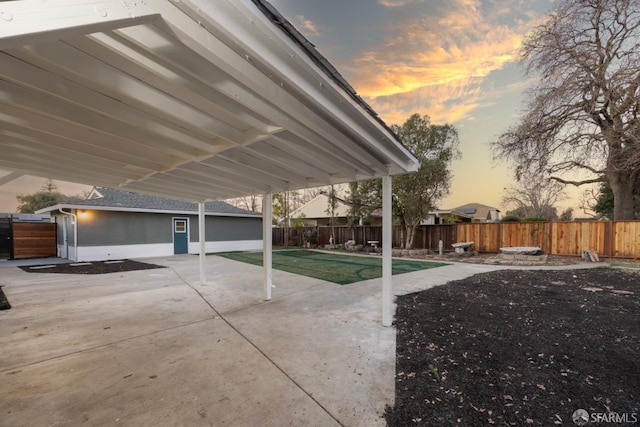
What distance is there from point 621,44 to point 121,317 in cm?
1805

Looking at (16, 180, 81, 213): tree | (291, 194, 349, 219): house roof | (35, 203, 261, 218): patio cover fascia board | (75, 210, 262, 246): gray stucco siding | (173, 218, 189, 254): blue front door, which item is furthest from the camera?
(16, 180, 81, 213): tree

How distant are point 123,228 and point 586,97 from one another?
837 inches

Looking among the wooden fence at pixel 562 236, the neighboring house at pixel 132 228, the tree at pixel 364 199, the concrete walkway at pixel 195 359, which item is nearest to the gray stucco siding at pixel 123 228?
the neighboring house at pixel 132 228

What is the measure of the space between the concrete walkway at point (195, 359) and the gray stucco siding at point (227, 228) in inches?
350

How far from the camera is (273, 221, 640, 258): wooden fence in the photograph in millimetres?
9688

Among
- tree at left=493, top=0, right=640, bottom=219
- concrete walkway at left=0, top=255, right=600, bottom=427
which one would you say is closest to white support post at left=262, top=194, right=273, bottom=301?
concrete walkway at left=0, top=255, right=600, bottom=427

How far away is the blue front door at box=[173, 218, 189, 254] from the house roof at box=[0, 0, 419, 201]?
413 inches

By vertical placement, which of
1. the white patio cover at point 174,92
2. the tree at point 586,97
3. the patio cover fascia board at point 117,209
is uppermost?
the tree at point 586,97

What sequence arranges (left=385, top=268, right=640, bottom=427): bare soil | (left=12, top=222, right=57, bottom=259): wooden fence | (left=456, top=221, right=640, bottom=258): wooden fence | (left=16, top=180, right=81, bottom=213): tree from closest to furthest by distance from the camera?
(left=385, top=268, right=640, bottom=427): bare soil → (left=456, top=221, right=640, bottom=258): wooden fence → (left=12, top=222, right=57, bottom=259): wooden fence → (left=16, top=180, right=81, bottom=213): tree

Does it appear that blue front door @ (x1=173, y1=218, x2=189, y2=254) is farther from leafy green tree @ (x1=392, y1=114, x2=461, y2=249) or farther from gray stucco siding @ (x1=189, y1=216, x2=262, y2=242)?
leafy green tree @ (x1=392, y1=114, x2=461, y2=249)

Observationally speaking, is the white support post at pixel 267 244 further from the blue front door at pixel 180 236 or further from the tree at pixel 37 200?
the tree at pixel 37 200

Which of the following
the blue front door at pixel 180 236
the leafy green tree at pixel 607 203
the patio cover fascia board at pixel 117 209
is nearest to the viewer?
the patio cover fascia board at pixel 117 209

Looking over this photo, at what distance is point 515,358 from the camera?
2.71 meters

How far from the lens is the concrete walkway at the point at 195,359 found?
6.48 feet
